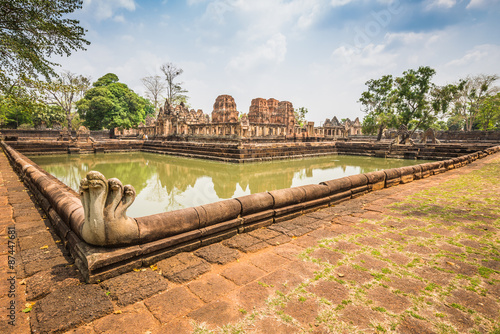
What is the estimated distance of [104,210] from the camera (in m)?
2.35

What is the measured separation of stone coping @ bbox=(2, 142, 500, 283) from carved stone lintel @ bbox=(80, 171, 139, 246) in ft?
0.39

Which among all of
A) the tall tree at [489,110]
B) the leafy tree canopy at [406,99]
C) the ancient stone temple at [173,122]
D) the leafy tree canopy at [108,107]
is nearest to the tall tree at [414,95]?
the leafy tree canopy at [406,99]

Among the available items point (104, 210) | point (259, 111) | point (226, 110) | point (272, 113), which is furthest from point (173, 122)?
point (104, 210)

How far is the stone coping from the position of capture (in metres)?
2.36

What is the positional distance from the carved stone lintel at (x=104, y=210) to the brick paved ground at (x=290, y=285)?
0.38 meters

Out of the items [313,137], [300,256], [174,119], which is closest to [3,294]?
[300,256]

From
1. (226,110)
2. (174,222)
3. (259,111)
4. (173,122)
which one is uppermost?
(259,111)

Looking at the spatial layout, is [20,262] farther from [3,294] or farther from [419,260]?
[419,260]

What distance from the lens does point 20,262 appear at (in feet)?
8.37

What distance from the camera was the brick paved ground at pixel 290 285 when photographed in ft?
5.76

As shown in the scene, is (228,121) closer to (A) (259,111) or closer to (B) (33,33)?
(A) (259,111)

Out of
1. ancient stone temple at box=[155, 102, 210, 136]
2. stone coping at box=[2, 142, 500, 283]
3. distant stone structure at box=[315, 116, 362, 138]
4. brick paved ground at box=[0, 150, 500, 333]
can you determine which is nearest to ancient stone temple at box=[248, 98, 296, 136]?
distant stone structure at box=[315, 116, 362, 138]

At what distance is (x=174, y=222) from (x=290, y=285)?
4.67ft

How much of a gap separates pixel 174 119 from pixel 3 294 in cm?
2497
